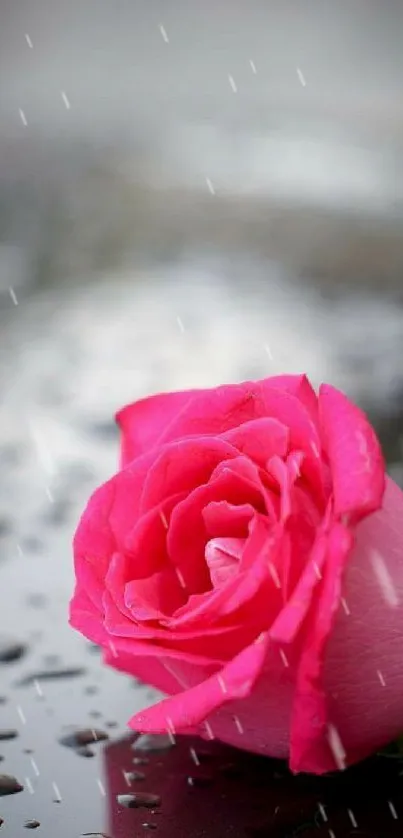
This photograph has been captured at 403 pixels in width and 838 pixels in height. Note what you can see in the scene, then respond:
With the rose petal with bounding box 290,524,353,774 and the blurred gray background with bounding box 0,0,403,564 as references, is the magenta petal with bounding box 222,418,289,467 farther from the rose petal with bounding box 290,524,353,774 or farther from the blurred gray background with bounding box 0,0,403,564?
the blurred gray background with bounding box 0,0,403,564

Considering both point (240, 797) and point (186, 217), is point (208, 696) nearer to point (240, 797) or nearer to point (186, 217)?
point (240, 797)

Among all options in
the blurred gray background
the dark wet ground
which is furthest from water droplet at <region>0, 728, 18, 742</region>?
the blurred gray background

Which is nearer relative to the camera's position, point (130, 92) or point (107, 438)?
point (107, 438)

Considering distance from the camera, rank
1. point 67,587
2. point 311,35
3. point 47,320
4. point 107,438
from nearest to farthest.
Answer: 1. point 67,587
2. point 107,438
3. point 47,320
4. point 311,35

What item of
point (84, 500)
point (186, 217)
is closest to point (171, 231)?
point (186, 217)

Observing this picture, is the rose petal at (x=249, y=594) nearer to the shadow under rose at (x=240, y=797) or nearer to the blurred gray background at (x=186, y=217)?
the shadow under rose at (x=240, y=797)

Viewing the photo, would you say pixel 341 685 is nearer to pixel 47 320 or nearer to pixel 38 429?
pixel 38 429

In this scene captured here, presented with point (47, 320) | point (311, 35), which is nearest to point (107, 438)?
point (47, 320)
